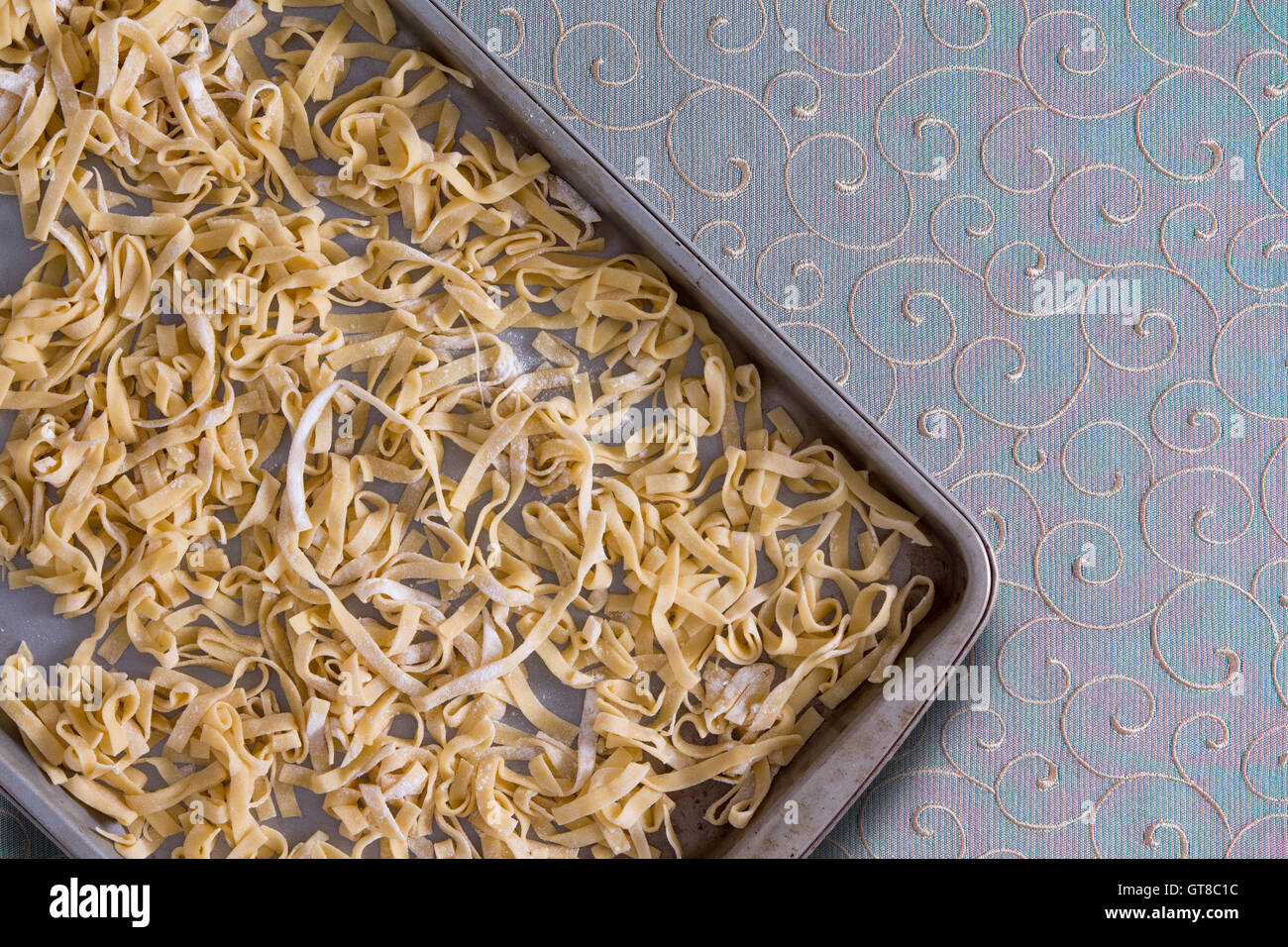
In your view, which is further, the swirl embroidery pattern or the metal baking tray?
→ the swirl embroidery pattern

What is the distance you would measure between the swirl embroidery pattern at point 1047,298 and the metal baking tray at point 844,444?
0.30 m

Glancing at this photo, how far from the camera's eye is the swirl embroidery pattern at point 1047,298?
42.6 inches

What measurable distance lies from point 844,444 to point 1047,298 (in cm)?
46

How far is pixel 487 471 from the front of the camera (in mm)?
841

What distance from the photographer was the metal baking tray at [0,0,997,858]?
2.59 ft

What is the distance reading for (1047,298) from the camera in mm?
1104

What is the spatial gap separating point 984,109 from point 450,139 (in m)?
0.68

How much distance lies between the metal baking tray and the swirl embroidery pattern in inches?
11.7

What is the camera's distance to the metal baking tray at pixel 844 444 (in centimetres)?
79

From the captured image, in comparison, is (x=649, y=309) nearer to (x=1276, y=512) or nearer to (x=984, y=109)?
(x=984, y=109)

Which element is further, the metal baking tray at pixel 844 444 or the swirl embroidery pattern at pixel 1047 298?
the swirl embroidery pattern at pixel 1047 298

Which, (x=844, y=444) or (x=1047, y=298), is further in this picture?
(x=1047, y=298)

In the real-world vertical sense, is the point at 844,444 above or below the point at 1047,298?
below

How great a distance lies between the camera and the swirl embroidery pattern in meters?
1.08
